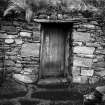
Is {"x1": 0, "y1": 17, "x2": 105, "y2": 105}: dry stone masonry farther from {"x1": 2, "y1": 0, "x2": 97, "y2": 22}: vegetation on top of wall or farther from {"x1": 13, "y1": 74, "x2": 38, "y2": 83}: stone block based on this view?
{"x1": 2, "y1": 0, "x2": 97, "y2": 22}: vegetation on top of wall

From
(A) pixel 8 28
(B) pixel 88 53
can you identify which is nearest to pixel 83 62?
(B) pixel 88 53

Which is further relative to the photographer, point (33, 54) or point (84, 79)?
point (84, 79)

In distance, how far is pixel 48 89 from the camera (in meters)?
4.76

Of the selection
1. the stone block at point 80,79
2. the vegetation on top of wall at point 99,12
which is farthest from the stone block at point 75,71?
the vegetation on top of wall at point 99,12

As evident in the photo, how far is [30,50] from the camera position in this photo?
4773mm

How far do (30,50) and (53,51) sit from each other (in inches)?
31.5

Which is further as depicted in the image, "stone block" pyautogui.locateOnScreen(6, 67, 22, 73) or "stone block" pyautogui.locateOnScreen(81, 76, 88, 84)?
"stone block" pyautogui.locateOnScreen(81, 76, 88, 84)

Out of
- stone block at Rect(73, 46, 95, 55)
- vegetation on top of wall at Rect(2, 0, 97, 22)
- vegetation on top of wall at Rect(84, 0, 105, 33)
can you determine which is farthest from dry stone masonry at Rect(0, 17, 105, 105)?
vegetation on top of wall at Rect(2, 0, 97, 22)

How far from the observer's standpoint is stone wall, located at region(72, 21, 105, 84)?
4859mm

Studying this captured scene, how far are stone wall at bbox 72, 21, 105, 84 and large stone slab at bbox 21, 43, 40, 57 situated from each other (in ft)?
3.32

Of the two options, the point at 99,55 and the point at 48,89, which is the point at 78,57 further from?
the point at 48,89

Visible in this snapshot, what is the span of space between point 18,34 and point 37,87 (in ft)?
4.84

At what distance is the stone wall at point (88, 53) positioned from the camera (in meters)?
4.86

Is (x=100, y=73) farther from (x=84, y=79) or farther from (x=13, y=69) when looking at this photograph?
(x=13, y=69)
